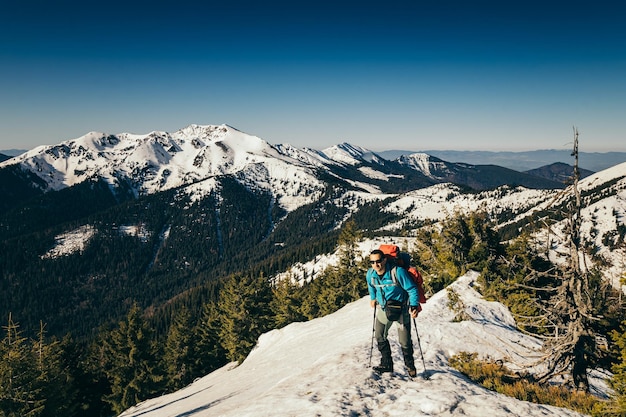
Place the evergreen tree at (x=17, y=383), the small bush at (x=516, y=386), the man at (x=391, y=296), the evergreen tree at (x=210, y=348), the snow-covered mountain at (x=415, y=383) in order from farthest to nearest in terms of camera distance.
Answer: the evergreen tree at (x=210, y=348) < the evergreen tree at (x=17, y=383) < the small bush at (x=516, y=386) < the man at (x=391, y=296) < the snow-covered mountain at (x=415, y=383)

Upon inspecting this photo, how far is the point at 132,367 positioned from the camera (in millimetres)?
36062

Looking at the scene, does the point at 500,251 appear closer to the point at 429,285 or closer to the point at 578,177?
the point at 429,285

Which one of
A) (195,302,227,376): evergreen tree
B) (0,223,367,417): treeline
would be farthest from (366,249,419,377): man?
(195,302,227,376): evergreen tree

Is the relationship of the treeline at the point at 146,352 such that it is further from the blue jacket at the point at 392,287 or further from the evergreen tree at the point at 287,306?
the blue jacket at the point at 392,287

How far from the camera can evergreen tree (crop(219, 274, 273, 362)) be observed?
42.7 m

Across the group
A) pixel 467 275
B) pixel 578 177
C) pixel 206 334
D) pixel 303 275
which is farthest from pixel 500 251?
pixel 303 275

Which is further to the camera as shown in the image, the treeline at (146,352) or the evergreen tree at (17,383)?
the treeline at (146,352)

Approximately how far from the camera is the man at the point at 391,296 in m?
8.65

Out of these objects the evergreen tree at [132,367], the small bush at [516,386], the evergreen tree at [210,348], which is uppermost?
the small bush at [516,386]

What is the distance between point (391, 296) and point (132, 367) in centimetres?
3726

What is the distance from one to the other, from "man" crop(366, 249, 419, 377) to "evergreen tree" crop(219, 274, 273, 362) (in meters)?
36.0

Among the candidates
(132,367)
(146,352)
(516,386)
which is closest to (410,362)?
(516,386)

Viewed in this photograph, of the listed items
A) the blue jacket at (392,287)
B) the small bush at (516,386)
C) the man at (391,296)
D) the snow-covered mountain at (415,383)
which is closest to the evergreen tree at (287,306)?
the snow-covered mountain at (415,383)

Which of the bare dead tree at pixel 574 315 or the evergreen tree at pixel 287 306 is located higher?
the bare dead tree at pixel 574 315
